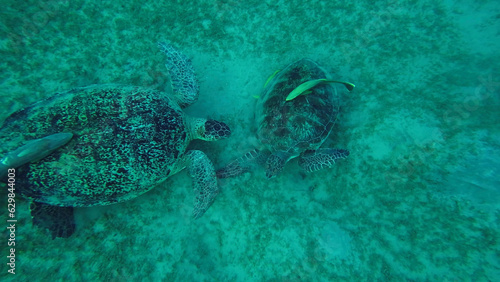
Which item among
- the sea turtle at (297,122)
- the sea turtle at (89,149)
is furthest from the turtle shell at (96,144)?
the sea turtle at (297,122)

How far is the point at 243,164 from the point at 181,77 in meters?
1.76

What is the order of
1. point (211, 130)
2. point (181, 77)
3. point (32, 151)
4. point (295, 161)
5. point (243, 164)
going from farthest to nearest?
point (295, 161)
point (181, 77)
point (243, 164)
point (211, 130)
point (32, 151)

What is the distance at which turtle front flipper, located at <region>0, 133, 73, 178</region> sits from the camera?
2.35 metres

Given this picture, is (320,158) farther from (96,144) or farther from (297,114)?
(96,144)

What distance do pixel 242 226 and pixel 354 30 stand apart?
4055 mm

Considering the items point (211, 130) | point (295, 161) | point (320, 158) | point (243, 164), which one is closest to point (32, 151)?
point (211, 130)

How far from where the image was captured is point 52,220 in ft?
8.87

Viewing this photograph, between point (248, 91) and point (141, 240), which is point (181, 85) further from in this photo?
point (141, 240)

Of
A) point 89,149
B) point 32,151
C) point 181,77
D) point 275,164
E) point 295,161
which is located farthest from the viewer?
point 295,161

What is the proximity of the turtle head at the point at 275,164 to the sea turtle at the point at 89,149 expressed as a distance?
898 mm

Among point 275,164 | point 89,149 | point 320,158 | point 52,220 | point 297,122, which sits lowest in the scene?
point 52,220

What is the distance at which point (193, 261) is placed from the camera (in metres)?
3.09

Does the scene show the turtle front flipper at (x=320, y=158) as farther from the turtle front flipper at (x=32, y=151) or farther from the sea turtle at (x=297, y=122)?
the turtle front flipper at (x=32, y=151)

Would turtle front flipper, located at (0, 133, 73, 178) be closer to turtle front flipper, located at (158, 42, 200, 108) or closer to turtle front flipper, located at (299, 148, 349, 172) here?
turtle front flipper, located at (158, 42, 200, 108)
